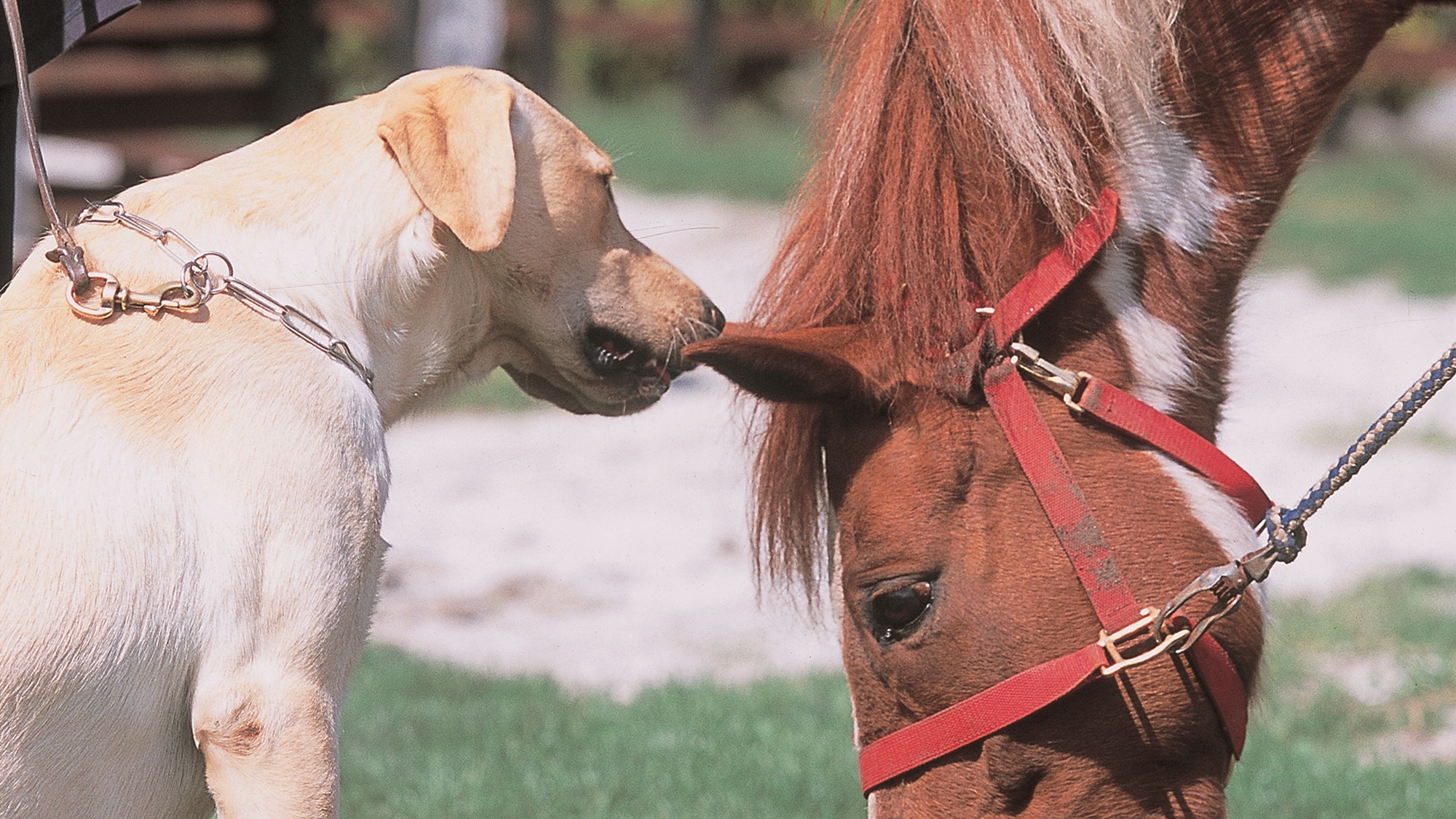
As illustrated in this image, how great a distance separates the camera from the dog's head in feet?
6.46

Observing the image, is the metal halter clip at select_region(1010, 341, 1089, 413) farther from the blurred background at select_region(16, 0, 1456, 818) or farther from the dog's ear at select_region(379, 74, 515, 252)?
the dog's ear at select_region(379, 74, 515, 252)

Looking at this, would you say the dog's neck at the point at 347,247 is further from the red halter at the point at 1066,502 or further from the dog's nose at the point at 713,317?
the red halter at the point at 1066,502

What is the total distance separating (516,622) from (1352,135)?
18.4 metres

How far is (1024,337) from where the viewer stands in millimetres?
2031

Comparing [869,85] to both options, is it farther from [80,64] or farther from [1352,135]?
[1352,135]

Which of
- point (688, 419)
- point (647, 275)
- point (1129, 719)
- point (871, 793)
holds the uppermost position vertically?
point (647, 275)

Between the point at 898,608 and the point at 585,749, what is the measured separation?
2.48 m

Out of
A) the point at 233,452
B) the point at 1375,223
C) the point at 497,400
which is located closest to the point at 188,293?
the point at 233,452

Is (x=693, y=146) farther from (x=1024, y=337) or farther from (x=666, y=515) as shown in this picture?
(x=1024, y=337)

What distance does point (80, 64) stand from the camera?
14156 millimetres

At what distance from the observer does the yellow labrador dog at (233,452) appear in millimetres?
1712

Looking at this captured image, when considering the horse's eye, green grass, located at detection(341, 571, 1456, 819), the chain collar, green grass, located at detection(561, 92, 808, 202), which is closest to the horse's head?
the horse's eye

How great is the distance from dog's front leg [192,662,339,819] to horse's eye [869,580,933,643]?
0.74 meters

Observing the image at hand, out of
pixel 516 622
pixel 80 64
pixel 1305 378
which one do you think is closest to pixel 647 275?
pixel 516 622
